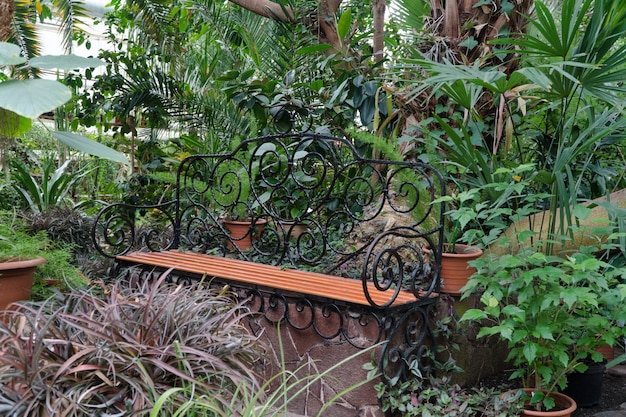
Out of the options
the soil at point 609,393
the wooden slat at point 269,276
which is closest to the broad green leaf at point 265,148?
the wooden slat at point 269,276

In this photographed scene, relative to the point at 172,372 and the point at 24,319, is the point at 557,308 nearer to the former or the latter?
the point at 172,372

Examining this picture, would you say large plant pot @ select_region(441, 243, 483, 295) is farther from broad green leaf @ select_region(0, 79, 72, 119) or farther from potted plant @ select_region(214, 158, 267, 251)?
broad green leaf @ select_region(0, 79, 72, 119)

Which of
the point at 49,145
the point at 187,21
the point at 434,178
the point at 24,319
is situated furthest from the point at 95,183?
the point at 24,319

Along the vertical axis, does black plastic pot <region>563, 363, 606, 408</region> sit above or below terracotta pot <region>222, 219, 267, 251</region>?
below

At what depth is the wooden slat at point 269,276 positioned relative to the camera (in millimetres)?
2641

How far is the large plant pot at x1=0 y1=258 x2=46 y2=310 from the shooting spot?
2.94 metres

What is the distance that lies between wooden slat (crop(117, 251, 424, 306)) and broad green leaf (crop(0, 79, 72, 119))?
4.67ft

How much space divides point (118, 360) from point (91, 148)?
0.55 metres

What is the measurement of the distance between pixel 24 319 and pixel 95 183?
5826mm

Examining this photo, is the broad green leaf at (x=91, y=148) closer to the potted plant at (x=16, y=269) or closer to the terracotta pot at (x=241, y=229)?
the potted plant at (x=16, y=269)

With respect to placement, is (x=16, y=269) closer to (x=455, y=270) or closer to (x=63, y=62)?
(x=63, y=62)

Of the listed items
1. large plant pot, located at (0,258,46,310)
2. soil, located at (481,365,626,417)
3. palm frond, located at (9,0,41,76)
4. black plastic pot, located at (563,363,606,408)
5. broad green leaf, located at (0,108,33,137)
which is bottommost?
soil, located at (481,365,626,417)

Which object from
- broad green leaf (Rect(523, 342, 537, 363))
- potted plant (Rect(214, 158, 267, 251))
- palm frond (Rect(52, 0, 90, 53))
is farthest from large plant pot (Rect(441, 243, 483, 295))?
palm frond (Rect(52, 0, 90, 53))

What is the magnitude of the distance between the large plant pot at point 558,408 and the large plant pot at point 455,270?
0.57m
